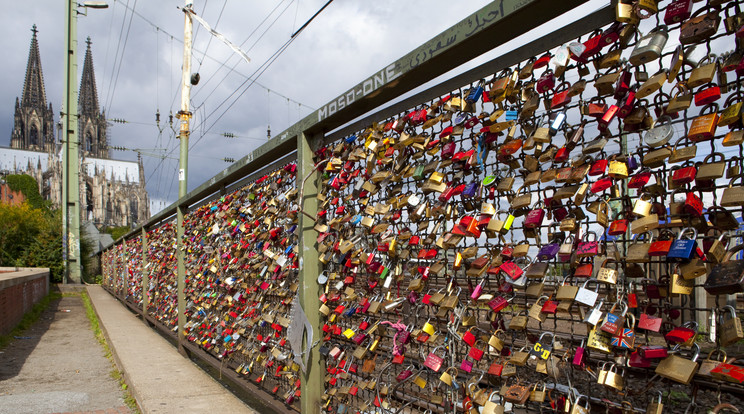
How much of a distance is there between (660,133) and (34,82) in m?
115

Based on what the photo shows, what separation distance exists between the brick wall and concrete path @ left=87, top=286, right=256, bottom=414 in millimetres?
2596

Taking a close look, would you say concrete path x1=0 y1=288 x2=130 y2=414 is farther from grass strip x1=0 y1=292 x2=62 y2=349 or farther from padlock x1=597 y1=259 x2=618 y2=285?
padlock x1=597 y1=259 x2=618 y2=285

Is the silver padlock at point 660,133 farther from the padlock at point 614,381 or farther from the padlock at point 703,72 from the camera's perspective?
the padlock at point 614,381

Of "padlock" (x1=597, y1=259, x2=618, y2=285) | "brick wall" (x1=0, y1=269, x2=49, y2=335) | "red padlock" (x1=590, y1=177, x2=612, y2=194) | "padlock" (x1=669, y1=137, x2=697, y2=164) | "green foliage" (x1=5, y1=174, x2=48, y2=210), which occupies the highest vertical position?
"green foliage" (x1=5, y1=174, x2=48, y2=210)

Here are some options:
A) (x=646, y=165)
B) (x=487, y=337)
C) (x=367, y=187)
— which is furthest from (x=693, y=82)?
(x=367, y=187)

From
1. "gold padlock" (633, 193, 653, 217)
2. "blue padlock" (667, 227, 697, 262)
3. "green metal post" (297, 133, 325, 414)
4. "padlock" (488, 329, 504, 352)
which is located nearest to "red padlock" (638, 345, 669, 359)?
"blue padlock" (667, 227, 697, 262)

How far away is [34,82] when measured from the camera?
91.3 meters

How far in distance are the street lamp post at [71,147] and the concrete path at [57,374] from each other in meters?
13.0

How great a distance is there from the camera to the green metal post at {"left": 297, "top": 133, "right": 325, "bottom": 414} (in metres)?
2.71

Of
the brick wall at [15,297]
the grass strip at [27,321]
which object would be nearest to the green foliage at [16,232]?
the grass strip at [27,321]

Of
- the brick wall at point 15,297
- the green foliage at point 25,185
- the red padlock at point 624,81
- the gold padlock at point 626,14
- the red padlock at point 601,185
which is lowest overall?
the brick wall at point 15,297

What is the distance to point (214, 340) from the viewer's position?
4.60 m

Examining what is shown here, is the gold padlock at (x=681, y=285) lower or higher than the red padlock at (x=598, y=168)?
lower

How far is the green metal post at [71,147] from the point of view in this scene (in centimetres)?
2094
